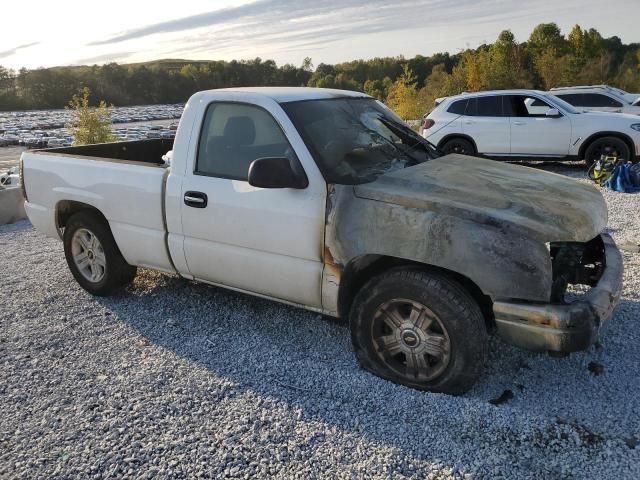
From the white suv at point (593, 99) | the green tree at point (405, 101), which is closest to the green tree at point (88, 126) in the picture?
the green tree at point (405, 101)

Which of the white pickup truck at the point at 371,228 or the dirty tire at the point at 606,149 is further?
the dirty tire at the point at 606,149

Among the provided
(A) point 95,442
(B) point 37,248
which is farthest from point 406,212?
(B) point 37,248

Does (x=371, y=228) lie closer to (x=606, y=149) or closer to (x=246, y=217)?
(x=246, y=217)

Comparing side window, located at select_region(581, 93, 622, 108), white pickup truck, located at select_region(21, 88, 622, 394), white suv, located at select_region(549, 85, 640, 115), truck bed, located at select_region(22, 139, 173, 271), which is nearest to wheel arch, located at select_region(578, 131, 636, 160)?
white suv, located at select_region(549, 85, 640, 115)

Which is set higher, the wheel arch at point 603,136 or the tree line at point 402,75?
the tree line at point 402,75

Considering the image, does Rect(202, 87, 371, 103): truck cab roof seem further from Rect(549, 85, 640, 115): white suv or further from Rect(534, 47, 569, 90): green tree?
Rect(534, 47, 569, 90): green tree

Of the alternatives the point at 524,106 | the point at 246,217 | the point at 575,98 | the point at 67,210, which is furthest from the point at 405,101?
the point at 246,217

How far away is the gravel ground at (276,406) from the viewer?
2.69 meters

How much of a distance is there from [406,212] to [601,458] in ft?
5.33

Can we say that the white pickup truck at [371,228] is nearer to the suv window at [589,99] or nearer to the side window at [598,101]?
the suv window at [589,99]

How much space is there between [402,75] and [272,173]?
25.3 metres

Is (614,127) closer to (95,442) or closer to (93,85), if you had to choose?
(95,442)

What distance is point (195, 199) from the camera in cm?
388

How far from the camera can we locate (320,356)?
3.79m
